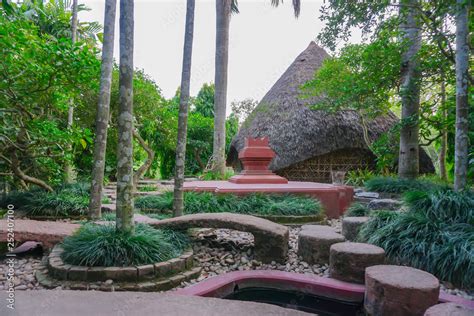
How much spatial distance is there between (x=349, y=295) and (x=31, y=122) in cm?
515

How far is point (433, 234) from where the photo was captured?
3.17 metres

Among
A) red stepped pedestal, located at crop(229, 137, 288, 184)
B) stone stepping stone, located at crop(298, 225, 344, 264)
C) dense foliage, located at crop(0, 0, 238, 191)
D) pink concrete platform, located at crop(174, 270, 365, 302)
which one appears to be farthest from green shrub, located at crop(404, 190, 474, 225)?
dense foliage, located at crop(0, 0, 238, 191)

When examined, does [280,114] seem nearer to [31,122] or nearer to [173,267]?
[31,122]

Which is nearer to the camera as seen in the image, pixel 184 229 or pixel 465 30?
pixel 184 229

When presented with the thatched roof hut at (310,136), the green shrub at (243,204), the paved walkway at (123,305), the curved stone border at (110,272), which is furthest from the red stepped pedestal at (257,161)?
the paved walkway at (123,305)

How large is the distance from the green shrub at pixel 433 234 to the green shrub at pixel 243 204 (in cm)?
152

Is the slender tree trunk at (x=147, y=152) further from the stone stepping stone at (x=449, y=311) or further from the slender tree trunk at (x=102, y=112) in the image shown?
the stone stepping stone at (x=449, y=311)

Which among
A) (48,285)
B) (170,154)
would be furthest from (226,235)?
(170,154)

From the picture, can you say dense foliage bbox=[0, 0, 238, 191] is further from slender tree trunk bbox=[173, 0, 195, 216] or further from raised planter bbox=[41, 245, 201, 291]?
raised planter bbox=[41, 245, 201, 291]

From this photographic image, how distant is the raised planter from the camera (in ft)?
8.09

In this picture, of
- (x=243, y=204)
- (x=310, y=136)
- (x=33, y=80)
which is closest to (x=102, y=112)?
(x=33, y=80)

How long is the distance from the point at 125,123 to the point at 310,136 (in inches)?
350

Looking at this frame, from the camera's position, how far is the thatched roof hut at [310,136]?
1091 centimetres

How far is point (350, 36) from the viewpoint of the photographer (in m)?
5.93
